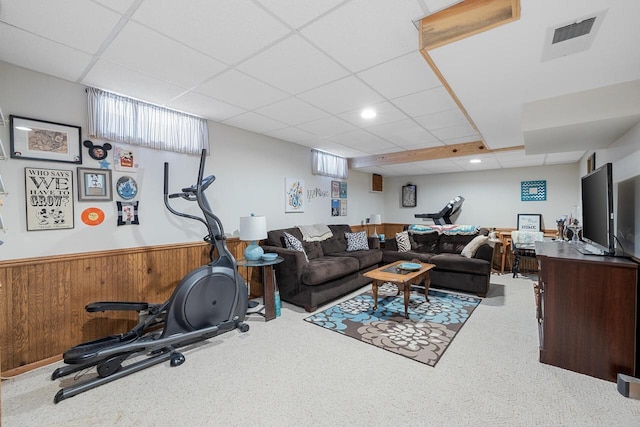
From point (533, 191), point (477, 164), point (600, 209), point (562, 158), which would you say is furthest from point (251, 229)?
point (533, 191)

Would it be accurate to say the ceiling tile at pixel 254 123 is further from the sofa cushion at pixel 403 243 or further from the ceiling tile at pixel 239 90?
the sofa cushion at pixel 403 243

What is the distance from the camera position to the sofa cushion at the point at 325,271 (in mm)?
3502

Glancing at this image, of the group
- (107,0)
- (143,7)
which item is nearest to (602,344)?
(143,7)

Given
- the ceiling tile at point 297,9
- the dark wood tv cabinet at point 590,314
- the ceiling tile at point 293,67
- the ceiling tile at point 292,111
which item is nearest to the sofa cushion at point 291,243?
the ceiling tile at point 292,111

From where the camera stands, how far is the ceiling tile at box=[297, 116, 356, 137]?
358cm

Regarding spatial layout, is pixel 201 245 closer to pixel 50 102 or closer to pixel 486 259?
pixel 50 102

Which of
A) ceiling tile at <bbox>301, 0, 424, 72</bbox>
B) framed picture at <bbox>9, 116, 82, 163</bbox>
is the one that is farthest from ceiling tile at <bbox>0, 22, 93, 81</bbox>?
ceiling tile at <bbox>301, 0, 424, 72</bbox>

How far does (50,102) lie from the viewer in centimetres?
242

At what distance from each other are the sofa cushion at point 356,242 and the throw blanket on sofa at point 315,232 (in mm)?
438

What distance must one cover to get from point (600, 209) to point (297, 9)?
277 centimetres

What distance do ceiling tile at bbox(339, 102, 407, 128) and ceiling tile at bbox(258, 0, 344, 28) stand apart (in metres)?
1.51

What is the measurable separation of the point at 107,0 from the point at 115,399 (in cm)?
249

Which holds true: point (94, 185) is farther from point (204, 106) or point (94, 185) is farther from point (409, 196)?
point (409, 196)

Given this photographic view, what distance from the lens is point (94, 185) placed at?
2.64 meters
